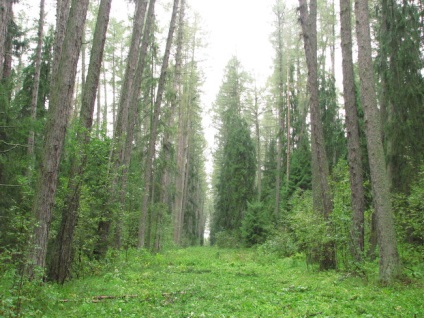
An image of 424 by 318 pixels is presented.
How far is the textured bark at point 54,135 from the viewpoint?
20.2 feet

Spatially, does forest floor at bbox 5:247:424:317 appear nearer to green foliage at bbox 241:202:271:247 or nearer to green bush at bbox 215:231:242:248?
green foliage at bbox 241:202:271:247

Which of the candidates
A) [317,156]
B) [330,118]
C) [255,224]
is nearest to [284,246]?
[317,156]

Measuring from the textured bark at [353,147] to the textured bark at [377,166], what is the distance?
1527mm

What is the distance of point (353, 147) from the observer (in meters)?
9.77

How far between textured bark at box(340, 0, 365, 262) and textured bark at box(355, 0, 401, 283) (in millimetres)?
1527

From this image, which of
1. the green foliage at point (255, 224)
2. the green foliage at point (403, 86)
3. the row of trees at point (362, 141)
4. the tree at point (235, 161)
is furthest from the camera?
the tree at point (235, 161)

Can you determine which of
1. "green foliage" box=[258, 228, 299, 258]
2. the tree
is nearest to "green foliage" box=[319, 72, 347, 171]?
"green foliage" box=[258, 228, 299, 258]

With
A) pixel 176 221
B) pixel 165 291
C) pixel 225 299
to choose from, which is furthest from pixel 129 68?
pixel 176 221

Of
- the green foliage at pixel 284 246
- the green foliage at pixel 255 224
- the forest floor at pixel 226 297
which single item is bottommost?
the forest floor at pixel 226 297

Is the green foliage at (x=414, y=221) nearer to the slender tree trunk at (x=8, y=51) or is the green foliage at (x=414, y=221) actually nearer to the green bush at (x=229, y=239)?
the slender tree trunk at (x=8, y=51)

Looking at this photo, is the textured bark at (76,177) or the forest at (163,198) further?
the textured bark at (76,177)

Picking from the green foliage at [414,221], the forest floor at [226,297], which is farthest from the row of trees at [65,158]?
the green foliage at [414,221]

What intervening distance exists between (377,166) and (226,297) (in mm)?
4140

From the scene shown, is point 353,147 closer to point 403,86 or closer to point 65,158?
point 403,86
